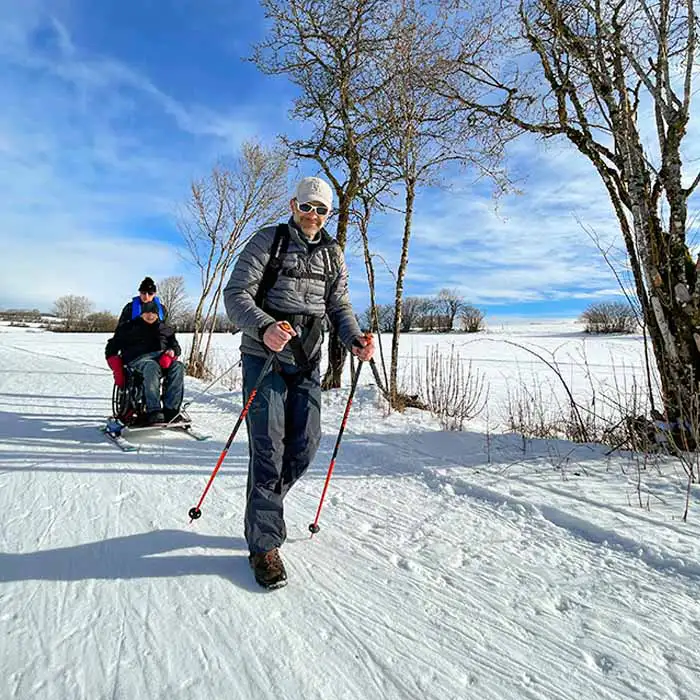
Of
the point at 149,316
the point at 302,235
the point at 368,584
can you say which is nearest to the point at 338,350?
the point at 149,316

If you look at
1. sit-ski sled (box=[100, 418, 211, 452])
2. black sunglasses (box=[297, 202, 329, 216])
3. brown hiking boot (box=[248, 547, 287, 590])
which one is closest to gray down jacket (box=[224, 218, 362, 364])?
black sunglasses (box=[297, 202, 329, 216])

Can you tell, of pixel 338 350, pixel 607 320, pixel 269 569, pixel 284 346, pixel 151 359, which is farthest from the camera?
pixel 607 320

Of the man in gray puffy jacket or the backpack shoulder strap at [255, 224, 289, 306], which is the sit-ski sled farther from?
the backpack shoulder strap at [255, 224, 289, 306]

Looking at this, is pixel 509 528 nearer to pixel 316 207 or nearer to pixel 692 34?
pixel 316 207

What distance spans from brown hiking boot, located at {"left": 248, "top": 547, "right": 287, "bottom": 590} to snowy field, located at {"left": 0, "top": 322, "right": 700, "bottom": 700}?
0.05 m

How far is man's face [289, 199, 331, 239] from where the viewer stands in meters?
2.55

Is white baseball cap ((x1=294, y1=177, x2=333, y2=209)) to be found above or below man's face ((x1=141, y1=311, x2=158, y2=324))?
above

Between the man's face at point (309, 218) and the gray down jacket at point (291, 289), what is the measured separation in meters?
0.05

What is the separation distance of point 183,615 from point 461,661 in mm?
1189

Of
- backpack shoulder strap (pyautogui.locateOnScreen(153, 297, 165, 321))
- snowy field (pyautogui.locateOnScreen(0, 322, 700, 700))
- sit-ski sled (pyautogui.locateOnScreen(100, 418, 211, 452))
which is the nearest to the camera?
snowy field (pyautogui.locateOnScreen(0, 322, 700, 700))

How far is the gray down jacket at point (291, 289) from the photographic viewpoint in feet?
7.78

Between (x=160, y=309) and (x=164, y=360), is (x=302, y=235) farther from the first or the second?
(x=160, y=309)

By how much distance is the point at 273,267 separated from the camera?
251cm

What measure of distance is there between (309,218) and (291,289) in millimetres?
415
